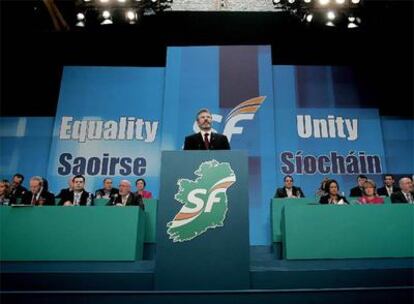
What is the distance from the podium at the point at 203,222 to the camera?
3.20m

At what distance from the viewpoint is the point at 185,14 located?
8.03 m

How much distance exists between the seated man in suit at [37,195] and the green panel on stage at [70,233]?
2.82ft

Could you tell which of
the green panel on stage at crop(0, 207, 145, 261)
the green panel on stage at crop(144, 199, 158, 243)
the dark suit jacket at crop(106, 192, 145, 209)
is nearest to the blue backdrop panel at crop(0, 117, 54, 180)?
the green panel on stage at crop(144, 199, 158, 243)

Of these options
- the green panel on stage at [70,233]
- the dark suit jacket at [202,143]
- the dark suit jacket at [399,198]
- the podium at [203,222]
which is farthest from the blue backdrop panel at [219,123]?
the podium at [203,222]

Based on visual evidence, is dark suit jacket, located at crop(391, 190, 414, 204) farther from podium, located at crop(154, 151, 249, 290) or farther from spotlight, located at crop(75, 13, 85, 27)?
spotlight, located at crop(75, 13, 85, 27)

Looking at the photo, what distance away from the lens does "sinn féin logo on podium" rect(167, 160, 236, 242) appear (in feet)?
10.7

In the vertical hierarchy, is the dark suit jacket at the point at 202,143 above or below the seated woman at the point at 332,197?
above

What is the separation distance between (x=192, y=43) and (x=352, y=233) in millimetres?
5716

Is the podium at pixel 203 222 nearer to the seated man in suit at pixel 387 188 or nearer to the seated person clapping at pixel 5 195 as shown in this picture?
the seated person clapping at pixel 5 195

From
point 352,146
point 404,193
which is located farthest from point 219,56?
point 404,193

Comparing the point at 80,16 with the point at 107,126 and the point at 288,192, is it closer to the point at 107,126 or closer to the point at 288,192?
the point at 107,126

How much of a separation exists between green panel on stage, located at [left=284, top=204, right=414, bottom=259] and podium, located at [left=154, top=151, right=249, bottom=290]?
991 mm

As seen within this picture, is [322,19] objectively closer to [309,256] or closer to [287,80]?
[287,80]

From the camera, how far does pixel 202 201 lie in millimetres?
3322
